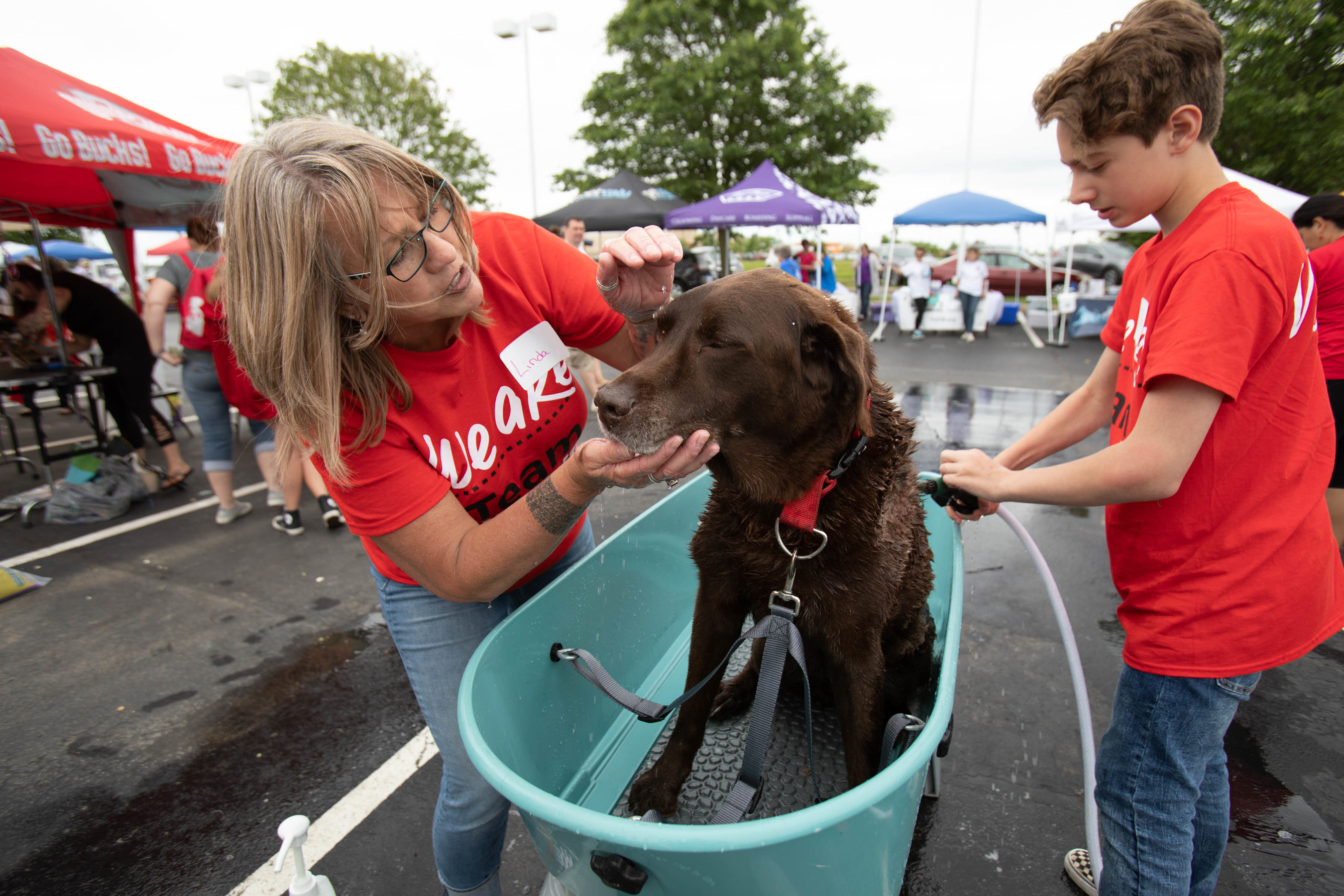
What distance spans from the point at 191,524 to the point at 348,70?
31688 millimetres

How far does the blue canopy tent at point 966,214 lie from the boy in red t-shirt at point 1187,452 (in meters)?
14.0

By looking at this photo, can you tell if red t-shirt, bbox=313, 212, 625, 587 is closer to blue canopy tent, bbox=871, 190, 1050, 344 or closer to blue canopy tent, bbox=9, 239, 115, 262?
blue canopy tent, bbox=871, 190, 1050, 344

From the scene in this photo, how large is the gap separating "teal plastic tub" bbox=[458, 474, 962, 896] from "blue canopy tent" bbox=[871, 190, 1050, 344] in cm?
1360

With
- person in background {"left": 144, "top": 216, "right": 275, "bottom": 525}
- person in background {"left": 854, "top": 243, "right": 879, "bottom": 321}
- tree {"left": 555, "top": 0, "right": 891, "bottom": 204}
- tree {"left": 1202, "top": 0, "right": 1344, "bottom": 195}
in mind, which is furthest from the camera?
tree {"left": 555, "top": 0, "right": 891, "bottom": 204}

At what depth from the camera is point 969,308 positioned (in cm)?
1527

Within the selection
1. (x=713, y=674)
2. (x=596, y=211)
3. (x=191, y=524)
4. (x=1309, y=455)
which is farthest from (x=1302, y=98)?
(x=191, y=524)

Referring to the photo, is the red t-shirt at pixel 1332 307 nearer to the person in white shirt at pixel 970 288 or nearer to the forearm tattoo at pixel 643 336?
the forearm tattoo at pixel 643 336

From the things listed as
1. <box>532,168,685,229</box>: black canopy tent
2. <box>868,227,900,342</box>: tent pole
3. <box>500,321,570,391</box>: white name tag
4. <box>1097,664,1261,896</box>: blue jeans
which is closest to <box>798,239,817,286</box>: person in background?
<box>868,227,900,342</box>: tent pole

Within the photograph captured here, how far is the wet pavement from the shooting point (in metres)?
2.30

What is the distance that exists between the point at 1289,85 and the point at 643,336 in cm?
1910

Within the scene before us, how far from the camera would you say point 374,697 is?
3221 millimetres

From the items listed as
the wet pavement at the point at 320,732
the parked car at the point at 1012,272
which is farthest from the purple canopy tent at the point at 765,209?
the wet pavement at the point at 320,732

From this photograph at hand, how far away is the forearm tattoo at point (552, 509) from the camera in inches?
61.0

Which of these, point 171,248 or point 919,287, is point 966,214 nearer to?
point 919,287
